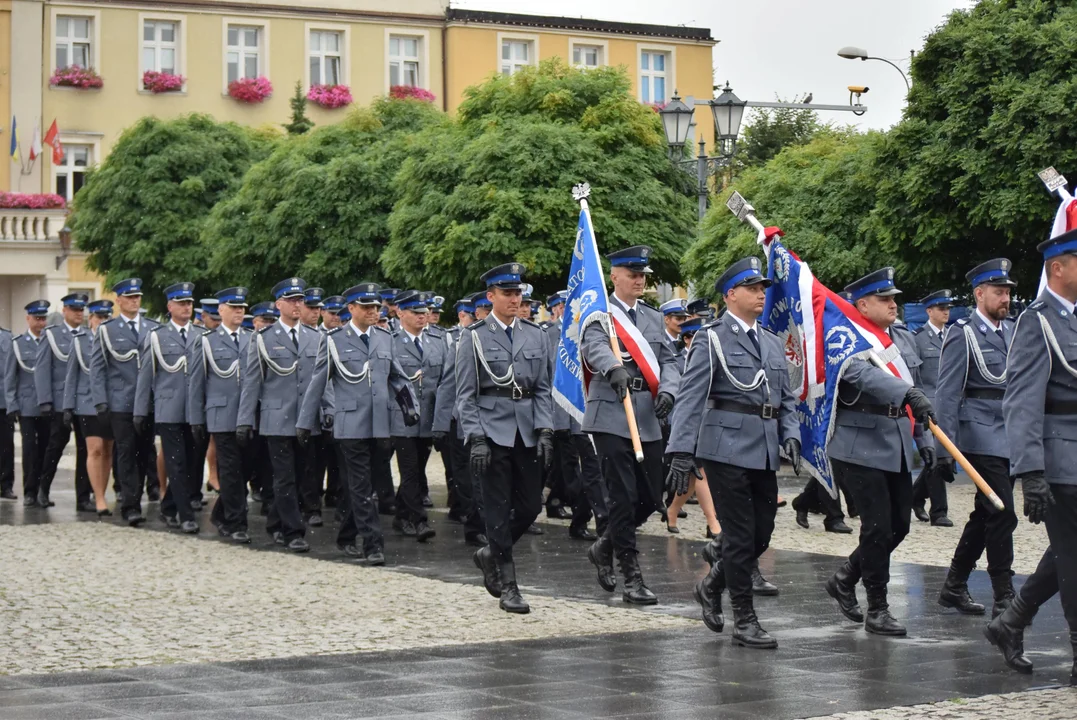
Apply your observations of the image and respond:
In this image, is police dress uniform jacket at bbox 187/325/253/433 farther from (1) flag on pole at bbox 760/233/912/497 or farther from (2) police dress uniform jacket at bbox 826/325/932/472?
(2) police dress uniform jacket at bbox 826/325/932/472

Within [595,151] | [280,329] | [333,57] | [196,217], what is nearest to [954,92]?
[595,151]

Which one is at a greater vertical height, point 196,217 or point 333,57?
point 333,57

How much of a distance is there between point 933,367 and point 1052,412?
8626mm

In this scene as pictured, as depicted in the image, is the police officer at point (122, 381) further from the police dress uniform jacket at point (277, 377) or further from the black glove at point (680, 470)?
the black glove at point (680, 470)

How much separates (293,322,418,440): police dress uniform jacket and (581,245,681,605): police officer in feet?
10.3

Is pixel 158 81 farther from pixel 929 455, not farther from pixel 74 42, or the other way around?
pixel 929 455

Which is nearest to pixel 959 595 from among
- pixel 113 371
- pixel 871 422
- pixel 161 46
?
pixel 871 422

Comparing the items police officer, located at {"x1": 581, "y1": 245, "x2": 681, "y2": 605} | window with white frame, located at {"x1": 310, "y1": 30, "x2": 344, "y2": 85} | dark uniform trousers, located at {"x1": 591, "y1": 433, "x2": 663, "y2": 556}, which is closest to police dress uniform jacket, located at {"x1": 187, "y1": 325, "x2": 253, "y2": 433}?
police officer, located at {"x1": 581, "y1": 245, "x2": 681, "y2": 605}

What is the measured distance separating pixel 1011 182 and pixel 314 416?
1031 cm

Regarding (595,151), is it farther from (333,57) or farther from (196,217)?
(333,57)

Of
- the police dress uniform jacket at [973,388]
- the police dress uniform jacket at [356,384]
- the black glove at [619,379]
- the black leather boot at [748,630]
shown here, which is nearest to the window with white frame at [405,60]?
the police dress uniform jacket at [356,384]

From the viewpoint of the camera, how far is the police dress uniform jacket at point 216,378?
615 inches

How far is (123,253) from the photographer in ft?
129

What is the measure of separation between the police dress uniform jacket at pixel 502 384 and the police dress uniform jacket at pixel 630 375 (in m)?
0.39
